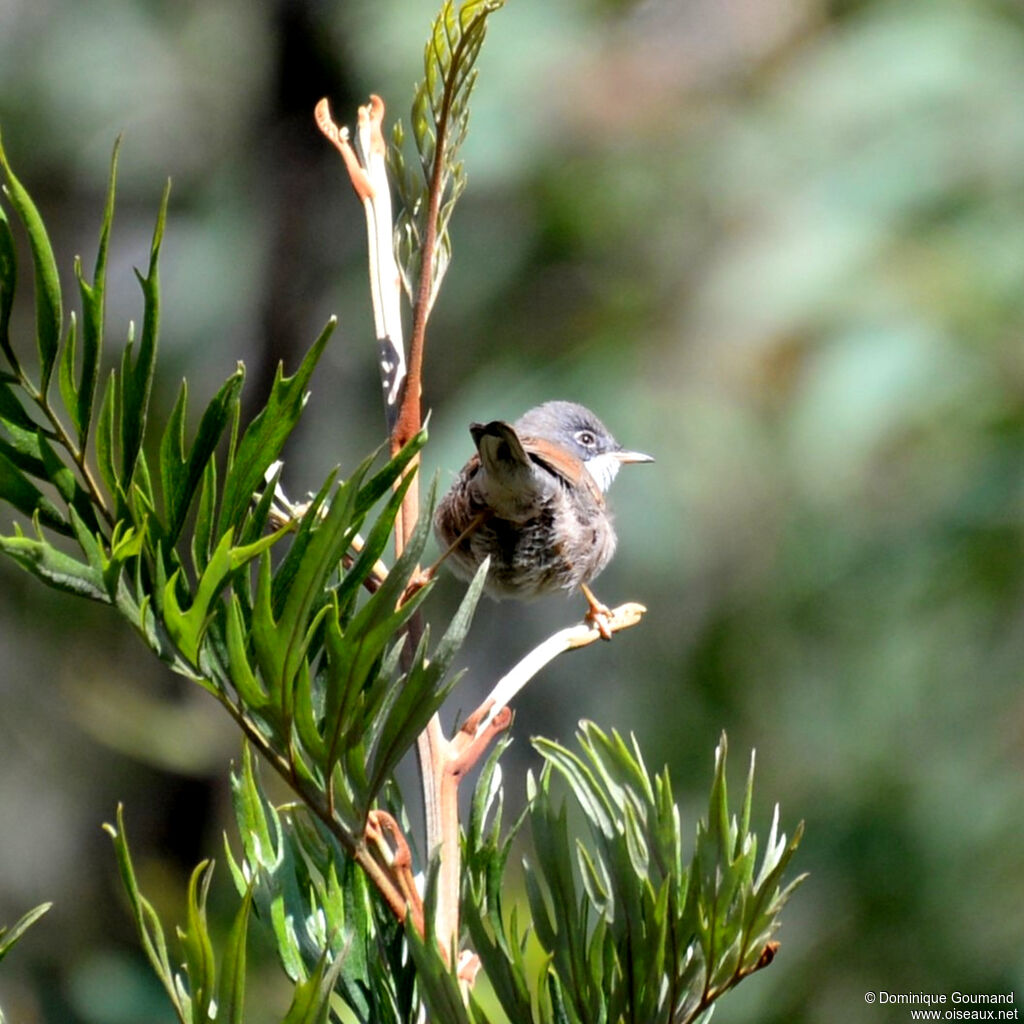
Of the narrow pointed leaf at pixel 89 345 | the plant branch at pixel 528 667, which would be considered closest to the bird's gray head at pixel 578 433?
the plant branch at pixel 528 667

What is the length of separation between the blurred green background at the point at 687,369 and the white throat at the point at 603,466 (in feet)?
2.11

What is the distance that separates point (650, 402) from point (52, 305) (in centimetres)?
340

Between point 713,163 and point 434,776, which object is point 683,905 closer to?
point 434,776

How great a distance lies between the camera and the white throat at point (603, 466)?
290 cm

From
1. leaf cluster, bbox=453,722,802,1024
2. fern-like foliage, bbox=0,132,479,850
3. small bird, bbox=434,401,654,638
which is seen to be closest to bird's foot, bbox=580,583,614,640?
small bird, bbox=434,401,654,638

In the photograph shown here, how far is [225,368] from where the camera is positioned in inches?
199

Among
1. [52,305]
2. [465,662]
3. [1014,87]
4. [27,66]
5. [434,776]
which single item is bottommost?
[465,662]

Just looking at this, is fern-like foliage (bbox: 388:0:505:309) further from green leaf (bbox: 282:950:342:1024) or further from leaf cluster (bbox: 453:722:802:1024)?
green leaf (bbox: 282:950:342:1024)

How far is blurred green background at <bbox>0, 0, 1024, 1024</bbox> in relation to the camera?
3.53 m

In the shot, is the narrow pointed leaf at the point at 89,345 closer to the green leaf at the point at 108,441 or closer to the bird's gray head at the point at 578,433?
the green leaf at the point at 108,441

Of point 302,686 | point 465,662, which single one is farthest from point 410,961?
point 465,662

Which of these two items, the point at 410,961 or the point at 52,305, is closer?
the point at 52,305

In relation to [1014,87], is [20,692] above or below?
below

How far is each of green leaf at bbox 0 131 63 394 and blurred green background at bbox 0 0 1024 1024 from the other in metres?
2.30
